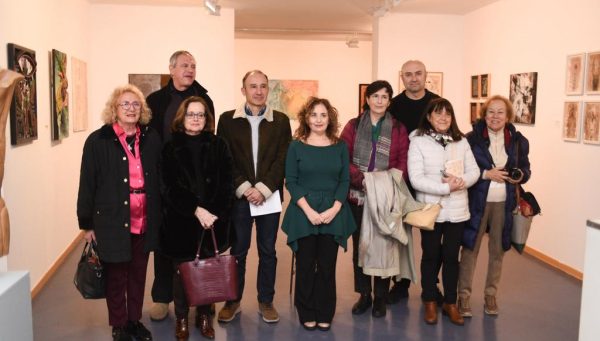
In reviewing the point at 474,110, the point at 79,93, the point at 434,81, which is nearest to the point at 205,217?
the point at 79,93

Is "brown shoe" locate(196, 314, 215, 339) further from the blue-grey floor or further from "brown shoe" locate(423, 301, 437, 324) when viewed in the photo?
"brown shoe" locate(423, 301, 437, 324)

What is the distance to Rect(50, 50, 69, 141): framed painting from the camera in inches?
193

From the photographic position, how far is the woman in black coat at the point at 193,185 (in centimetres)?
313

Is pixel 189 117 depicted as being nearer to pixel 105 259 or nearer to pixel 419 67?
pixel 105 259

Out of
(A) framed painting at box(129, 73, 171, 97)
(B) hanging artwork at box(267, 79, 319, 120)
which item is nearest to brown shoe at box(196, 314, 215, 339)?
(A) framed painting at box(129, 73, 171, 97)

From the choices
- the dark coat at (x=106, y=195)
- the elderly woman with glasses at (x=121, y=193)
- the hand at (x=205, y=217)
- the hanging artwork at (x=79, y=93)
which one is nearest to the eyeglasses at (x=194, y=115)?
the elderly woman with glasses at (x=121, y=193)

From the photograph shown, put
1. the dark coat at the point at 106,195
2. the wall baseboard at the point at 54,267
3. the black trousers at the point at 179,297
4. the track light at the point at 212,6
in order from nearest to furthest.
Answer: the dark coat at the point at 106,195 < the black trousers at the point at 179,297 < the wall baseboard at the point at 54,267 < the track light at the point at 212,6

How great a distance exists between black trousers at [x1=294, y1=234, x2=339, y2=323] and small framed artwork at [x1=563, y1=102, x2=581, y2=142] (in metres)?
2.85

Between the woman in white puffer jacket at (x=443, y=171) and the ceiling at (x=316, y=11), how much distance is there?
304cm

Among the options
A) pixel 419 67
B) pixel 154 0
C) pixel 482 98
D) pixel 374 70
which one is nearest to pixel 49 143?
pixel 154 0

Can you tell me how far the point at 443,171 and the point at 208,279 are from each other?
1617 millimetres

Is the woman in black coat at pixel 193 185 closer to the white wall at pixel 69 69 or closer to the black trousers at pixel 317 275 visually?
the black trousers at pixel 317 275

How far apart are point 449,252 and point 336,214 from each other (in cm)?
84

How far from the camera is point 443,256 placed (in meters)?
3.67
